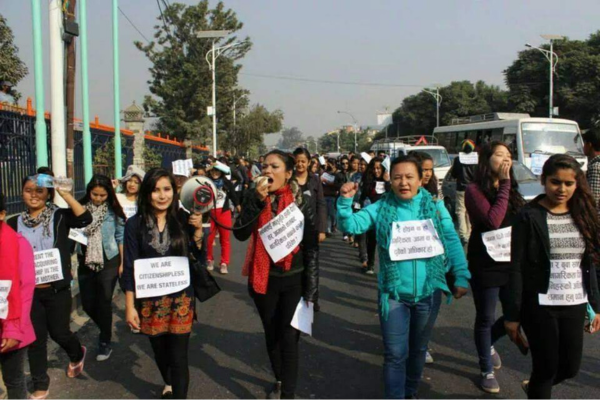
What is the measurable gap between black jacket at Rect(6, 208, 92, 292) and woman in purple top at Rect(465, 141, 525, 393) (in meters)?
2.89

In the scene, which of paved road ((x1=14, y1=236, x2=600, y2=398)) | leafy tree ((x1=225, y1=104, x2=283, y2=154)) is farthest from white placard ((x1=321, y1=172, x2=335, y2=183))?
leafy tree ((x1=225, y1=104, x2=283, y2=154))

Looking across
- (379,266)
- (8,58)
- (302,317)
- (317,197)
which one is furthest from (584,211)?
(8,58)

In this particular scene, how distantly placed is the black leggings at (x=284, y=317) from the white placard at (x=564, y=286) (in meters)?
1.59

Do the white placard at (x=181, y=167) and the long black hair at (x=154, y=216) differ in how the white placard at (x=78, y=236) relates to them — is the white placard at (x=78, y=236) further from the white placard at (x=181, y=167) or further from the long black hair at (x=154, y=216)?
the white placard at (x=181, y=167)

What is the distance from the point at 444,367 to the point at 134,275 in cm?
265

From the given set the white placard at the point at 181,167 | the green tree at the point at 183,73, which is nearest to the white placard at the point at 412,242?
the white placard at the point at 181,167

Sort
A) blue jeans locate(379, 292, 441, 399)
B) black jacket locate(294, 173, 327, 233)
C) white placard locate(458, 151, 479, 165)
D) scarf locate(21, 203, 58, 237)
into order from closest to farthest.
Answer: blue jeans locate(379, 292, 441, 399)
scarf locate(21, 203, 58, 237)
black jacket locate(294, 173, 327, 233)
white placard locate(458, 151, 479, 165)

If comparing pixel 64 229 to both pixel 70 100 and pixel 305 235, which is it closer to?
pixel 305 235

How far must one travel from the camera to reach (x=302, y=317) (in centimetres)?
404

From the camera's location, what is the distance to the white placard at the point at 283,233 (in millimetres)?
3982

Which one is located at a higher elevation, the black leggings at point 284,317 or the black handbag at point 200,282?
the black handbag at point 200,282

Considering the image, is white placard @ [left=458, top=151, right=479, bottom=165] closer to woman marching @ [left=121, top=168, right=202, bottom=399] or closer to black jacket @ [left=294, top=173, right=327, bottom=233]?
black jacket @ [left=294, top=173, right=327, bottom=233]

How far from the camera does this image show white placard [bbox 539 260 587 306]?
3.26 metres

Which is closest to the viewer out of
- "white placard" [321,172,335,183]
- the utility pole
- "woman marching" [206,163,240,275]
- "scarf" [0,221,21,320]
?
"scarf" [0,221,21,320]
